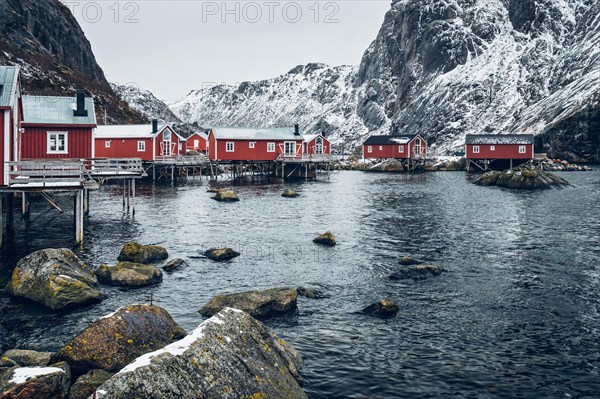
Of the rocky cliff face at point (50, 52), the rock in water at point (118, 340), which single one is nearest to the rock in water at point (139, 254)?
the rock in water at point (118, 340)

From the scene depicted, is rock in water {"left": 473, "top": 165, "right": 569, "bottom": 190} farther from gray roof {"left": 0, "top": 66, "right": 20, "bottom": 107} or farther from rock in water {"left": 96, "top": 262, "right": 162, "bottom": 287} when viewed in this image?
gray roof {"left": 0, "top": 66, "right": 20, "bottom": 107}

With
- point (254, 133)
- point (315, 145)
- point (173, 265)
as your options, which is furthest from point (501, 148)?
point (173, 265)

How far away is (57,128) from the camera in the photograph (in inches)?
1564

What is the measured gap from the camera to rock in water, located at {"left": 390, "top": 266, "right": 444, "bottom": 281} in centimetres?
2300

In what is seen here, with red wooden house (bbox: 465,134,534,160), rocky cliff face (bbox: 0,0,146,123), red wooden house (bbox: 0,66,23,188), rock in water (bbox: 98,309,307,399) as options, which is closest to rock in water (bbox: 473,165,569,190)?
red wooden house (bbox: 465,134,534,160)

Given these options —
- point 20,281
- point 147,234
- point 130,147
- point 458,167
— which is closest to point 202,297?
point 20,281

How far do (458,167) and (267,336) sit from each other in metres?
109

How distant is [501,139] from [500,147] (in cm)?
164

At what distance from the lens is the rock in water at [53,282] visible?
18.2 metres

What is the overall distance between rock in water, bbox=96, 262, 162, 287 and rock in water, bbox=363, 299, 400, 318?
9.04 m

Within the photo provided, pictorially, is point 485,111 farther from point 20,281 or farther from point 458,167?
point 20,281

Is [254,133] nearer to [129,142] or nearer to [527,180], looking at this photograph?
[129,142]

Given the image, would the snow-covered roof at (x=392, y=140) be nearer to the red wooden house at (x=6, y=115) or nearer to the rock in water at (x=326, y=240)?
the rock in water at (x=326, y=240)

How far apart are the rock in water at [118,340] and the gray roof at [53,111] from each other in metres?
30.4
